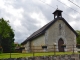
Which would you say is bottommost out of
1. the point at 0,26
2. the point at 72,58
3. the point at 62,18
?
the point at 72,58

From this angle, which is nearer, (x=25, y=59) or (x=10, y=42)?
(x=25, y=59)

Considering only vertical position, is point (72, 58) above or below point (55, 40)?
below

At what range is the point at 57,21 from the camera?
29312 millimetres

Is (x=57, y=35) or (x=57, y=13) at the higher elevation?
(x=57, y=13)

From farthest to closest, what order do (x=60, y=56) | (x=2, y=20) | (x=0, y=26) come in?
(x=2, y=20), (x=0, y=26), (x=60, y=56)

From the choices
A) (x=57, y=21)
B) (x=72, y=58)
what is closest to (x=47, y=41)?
(x=57, y=21)

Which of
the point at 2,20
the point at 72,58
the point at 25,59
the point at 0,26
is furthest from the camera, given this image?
the point at 2,20

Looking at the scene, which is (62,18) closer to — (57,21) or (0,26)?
(57,21)

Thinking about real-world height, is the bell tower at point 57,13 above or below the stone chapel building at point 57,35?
above

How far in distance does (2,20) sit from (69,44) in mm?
12568

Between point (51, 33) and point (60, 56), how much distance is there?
12.1m

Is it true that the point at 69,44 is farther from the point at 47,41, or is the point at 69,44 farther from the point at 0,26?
the point at 0,26

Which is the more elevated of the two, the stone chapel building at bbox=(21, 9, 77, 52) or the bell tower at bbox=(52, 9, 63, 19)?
the bell tower at bbox=(52, 9, 63, 19)

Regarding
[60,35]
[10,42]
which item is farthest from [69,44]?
[10,42]
